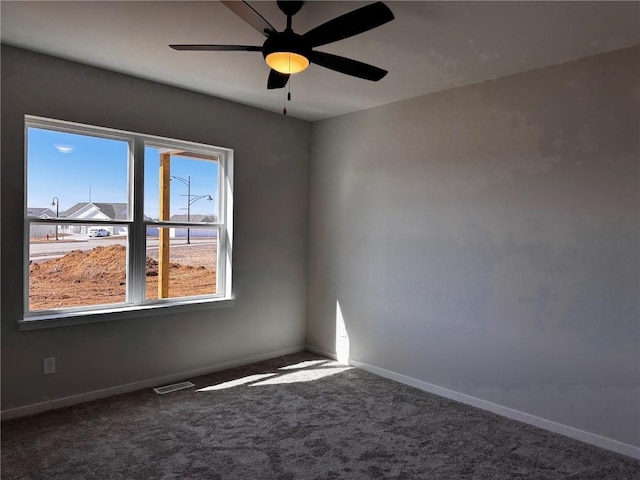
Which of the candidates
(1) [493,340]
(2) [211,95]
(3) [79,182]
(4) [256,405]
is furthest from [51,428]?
(1) [493,340]

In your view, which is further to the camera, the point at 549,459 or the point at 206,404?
the point at 206,404

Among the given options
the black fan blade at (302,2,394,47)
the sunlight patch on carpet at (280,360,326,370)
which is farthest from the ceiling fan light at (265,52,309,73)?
the sunlight patch on carpet at (280,360,326,370)

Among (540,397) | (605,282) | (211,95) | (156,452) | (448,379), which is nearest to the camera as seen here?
(156,452)

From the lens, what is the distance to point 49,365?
3209 mm

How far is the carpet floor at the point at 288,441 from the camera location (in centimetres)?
250

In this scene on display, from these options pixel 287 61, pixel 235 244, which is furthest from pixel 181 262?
pixel 287 61

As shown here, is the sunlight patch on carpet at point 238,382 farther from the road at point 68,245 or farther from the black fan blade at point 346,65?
the black fan blade at point 346,65

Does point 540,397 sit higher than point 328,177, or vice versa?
point 328,177

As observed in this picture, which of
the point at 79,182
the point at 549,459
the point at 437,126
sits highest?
the point at 437,126

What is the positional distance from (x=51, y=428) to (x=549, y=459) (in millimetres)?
3218

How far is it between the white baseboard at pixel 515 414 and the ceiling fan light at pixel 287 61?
283 centimetres

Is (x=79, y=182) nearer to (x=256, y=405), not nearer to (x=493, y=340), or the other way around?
(x=256, y=405)

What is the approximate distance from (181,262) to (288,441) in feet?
6.50

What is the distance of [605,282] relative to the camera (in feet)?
9.37
